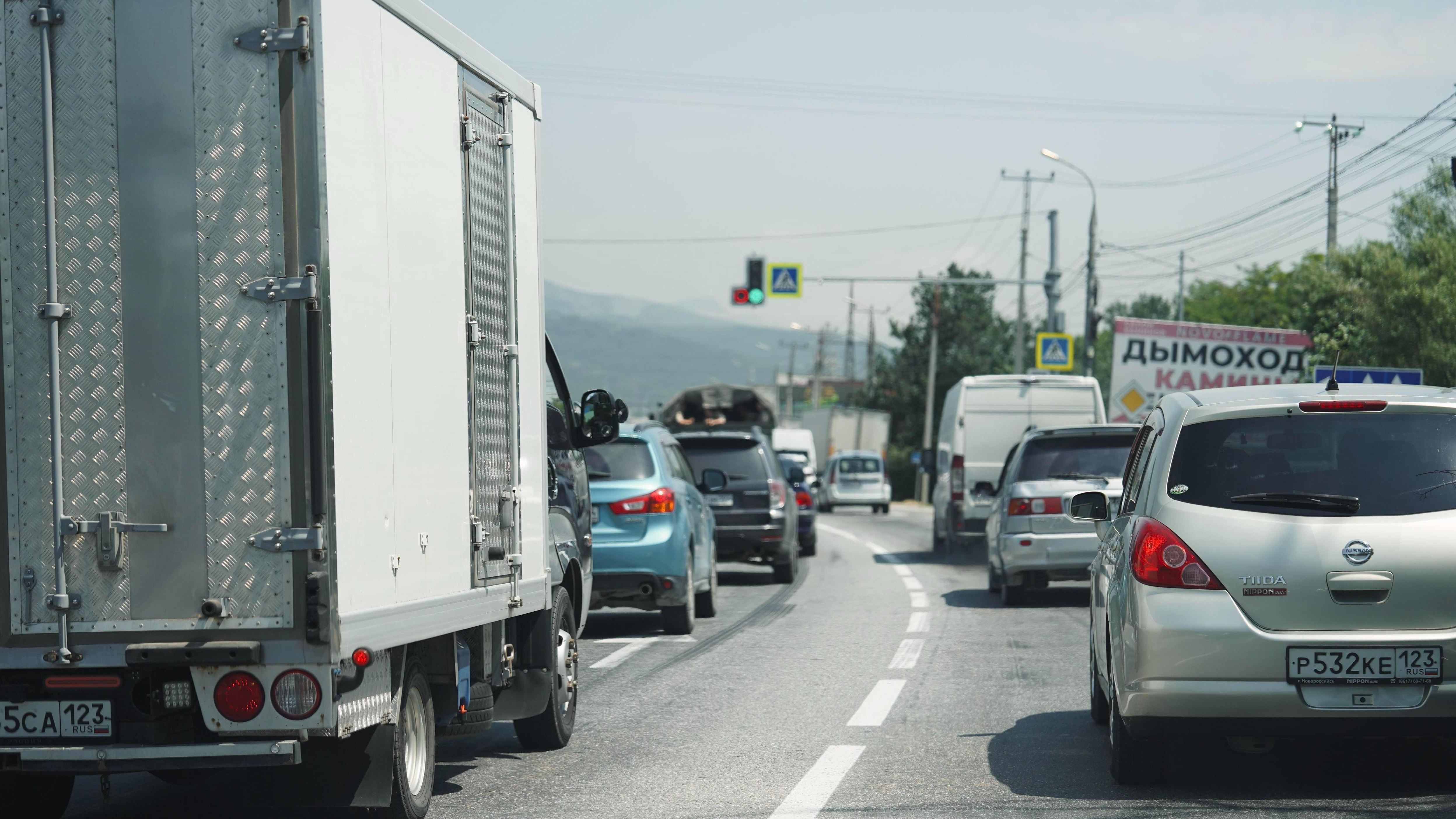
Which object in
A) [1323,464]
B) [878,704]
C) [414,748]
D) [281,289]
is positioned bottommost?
[878,704]

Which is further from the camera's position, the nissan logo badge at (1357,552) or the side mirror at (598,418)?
the side mirror at (598,418)

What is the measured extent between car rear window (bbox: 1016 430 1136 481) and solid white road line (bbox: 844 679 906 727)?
19.6 feet

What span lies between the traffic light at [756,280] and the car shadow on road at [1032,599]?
17034 millimetres

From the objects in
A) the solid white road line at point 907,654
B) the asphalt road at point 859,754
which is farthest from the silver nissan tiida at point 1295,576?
the solid white road line at point 907,654

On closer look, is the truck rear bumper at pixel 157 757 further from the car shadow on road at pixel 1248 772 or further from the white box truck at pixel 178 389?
the car shadow on road at pixel 1248 772

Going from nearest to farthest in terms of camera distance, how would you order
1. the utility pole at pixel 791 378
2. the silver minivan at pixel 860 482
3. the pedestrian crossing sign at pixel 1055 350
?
1. the pedestrian crossing sign at pixel 1055 350
2. the silver minivan at pixel 860 482
3. the utility pole at pixel 791 378

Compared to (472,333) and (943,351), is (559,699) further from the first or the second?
(943,351)

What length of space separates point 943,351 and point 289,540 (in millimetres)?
103317

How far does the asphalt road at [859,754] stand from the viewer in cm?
660

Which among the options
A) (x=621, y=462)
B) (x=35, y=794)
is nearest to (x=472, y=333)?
(x=35, y=794)

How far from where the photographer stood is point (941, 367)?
106062mm

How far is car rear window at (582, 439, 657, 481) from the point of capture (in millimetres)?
13773

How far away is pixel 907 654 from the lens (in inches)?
484

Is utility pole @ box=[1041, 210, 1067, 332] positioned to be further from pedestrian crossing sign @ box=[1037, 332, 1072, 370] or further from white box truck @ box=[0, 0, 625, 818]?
white box truck @ box=[0, 0, 625, 818]
